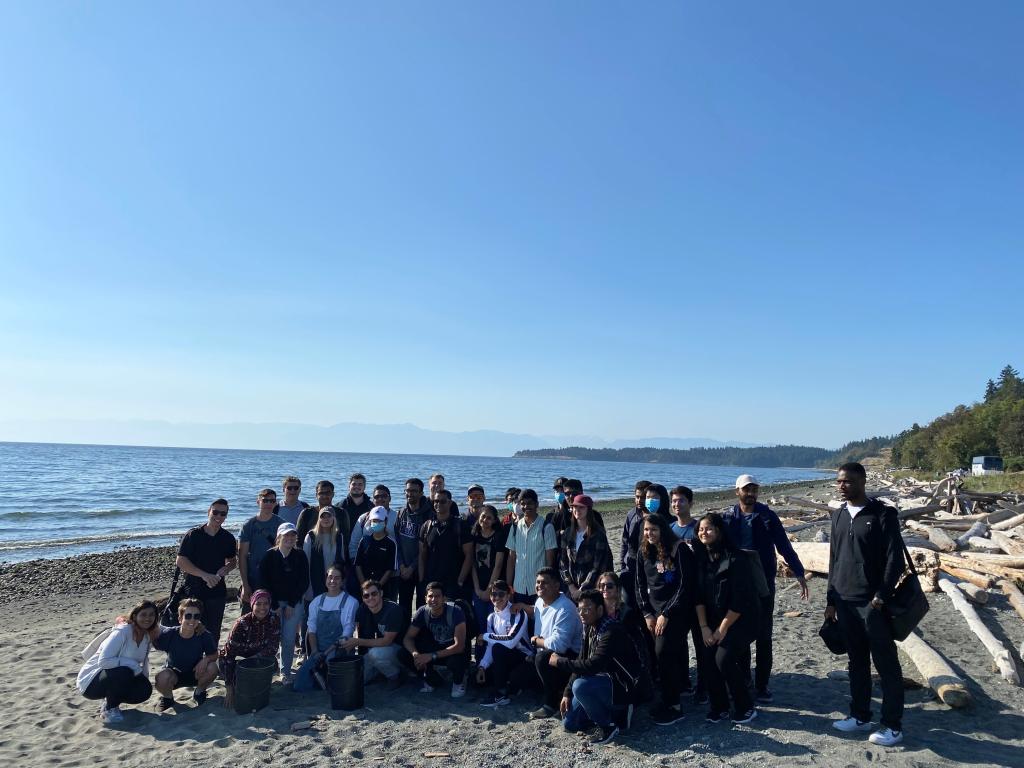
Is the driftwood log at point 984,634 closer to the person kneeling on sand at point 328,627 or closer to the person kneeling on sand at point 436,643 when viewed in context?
the person kneeling on sand at point 436,643

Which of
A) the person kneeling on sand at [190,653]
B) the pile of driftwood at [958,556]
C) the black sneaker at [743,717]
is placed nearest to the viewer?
the black sneaker at [743,717]

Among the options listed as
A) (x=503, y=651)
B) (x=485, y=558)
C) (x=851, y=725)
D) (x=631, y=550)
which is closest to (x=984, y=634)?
(x=851, y=725)

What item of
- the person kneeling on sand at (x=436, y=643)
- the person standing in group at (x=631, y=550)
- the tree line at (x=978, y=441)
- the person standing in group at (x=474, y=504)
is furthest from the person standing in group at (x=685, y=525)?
the tree line at (x=978, y=441)

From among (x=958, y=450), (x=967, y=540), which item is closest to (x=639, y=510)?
(x=967, y=540)

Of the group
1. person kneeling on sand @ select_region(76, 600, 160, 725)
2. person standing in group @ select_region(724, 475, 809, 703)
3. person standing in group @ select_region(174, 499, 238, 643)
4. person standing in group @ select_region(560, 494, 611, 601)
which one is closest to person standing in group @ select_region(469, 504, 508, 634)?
person standing in group @ select_region(560, 494, 611, 601)

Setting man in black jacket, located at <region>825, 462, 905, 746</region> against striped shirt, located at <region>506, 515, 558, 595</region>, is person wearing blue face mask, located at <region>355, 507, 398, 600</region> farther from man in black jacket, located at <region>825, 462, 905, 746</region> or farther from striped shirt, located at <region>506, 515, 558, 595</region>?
man in black jacket, located at <region>825, 462, 905, 746</region>

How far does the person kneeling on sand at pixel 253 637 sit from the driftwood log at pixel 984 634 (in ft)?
23.8

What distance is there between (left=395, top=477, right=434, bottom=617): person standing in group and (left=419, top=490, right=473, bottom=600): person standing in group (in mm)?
147

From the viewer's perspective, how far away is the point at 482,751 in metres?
5.22

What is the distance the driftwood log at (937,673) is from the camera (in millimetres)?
5594

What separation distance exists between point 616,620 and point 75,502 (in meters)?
33.2

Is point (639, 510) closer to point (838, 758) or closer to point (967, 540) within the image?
point (838, 758)

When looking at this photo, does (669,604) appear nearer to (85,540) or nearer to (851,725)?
(851,725)

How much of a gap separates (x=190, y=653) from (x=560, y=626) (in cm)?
364
